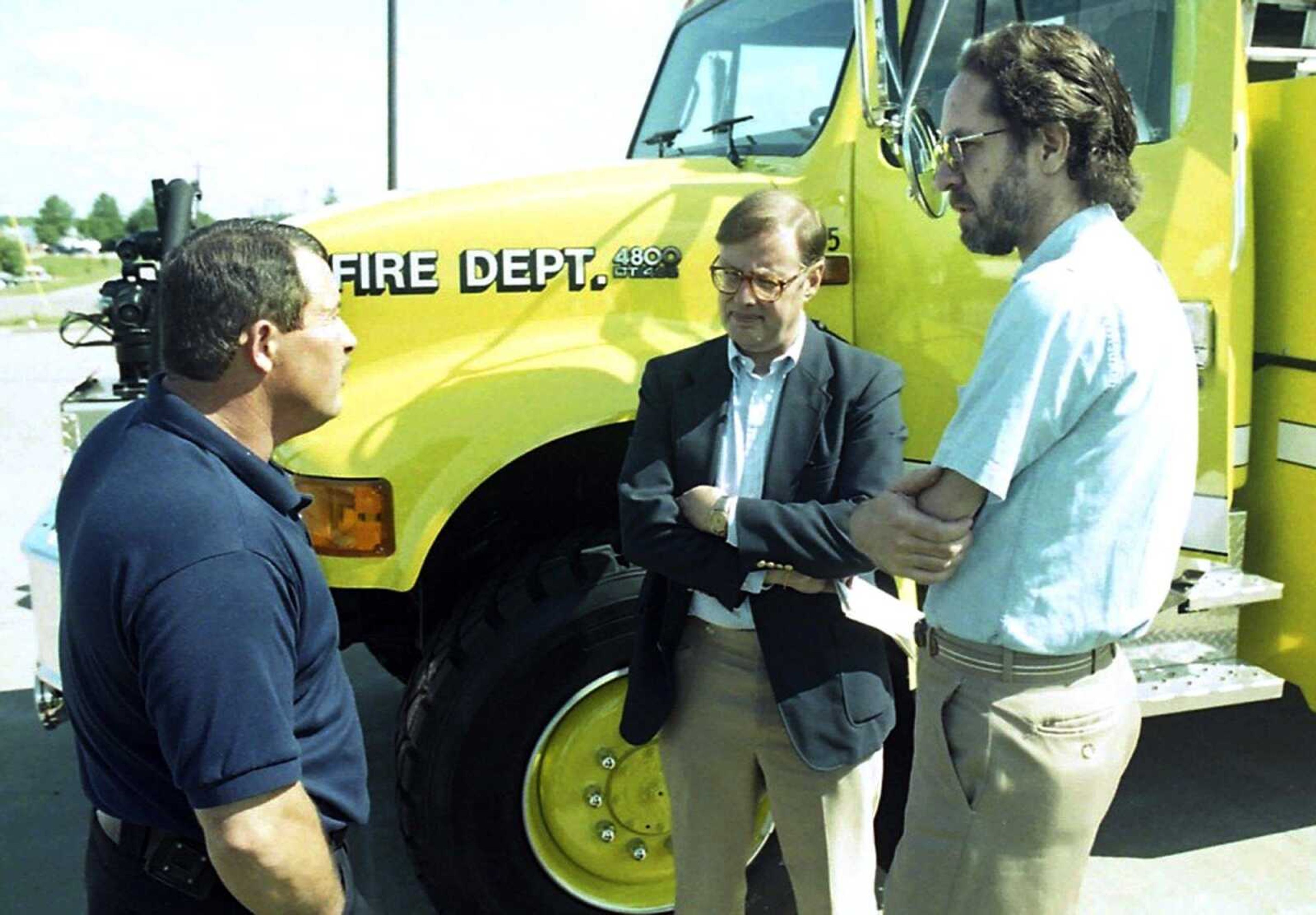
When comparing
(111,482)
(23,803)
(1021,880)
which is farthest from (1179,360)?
(23,803)

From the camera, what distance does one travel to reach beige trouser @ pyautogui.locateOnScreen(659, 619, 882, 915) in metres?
2.33

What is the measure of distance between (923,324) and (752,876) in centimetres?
149

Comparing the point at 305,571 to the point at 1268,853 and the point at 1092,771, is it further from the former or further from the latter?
the point at 1268,853

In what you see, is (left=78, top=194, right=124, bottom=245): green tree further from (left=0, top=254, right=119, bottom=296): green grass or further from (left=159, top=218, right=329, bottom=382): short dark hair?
(left=159, top=218, right=329, bottom=382): short dark hair

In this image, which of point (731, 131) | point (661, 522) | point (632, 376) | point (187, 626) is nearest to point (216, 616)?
point (187, 626)

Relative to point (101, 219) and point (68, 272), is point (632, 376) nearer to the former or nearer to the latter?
point (68, 272)

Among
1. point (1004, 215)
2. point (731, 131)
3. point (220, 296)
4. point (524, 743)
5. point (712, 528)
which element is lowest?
point (524, 743)

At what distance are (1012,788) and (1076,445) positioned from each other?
51 cm

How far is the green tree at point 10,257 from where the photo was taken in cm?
4991

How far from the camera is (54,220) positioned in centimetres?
7750

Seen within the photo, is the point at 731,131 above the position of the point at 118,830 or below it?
above

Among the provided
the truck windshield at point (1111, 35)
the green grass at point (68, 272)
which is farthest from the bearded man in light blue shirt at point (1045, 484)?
the green grass at point (68, 272)

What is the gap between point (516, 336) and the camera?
308 cm

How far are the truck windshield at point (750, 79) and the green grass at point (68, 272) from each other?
2969 centimetres
